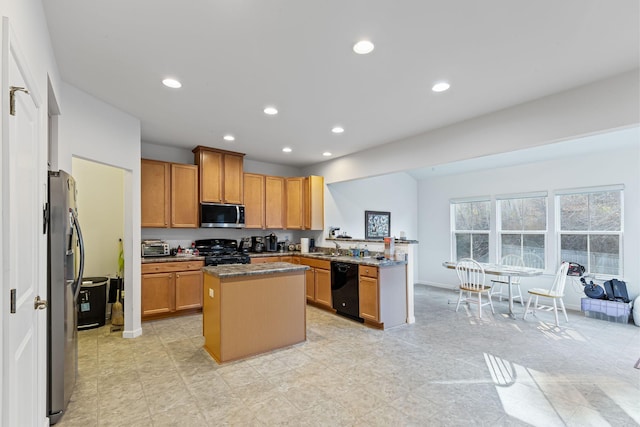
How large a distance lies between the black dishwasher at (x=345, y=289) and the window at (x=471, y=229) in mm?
3495

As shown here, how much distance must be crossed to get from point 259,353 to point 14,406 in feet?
7.24

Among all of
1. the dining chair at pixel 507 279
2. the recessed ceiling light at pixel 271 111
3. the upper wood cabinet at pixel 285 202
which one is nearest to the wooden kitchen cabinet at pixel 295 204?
the upper wood cabinet at pixel 285 202

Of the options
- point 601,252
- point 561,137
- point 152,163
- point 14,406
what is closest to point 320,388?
point 14,406

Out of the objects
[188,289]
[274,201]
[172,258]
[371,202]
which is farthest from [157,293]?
[371,202]

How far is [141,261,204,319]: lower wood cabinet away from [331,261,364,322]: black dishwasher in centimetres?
209

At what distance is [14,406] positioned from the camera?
133 centimetres

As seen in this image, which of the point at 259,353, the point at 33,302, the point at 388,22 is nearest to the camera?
the point at 33,302

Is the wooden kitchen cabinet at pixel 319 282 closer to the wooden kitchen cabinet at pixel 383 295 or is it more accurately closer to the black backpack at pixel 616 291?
the wooden kitchen cabinet at pixel 383 295

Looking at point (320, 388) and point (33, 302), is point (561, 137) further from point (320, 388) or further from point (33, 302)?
point (33, 302)

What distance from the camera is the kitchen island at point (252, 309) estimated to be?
3.12 m

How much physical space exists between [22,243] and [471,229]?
707cm

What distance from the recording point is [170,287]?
4.57 m

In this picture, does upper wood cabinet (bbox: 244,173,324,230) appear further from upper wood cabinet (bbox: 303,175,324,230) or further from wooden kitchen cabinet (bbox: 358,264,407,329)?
wooden kitchen cabinet (bbox: 358,264,407,329)

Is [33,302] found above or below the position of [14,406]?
above
